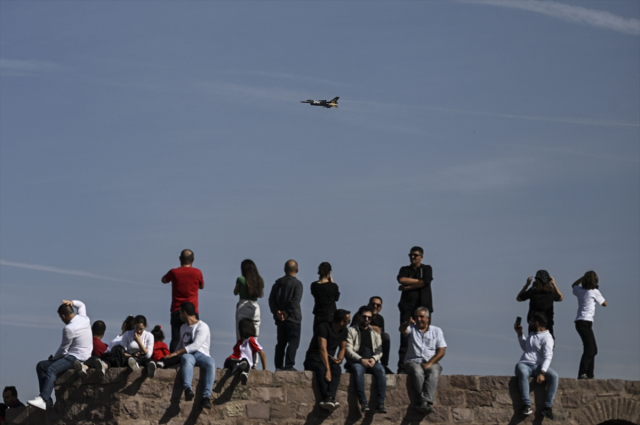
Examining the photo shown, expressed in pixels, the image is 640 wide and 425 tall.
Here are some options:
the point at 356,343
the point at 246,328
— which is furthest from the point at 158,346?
the point at 356,343

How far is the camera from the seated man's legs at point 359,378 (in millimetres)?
12086

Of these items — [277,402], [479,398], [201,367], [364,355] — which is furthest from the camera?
[479,398]

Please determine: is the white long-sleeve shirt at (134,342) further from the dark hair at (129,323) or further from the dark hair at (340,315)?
the dark hair at (340,315)

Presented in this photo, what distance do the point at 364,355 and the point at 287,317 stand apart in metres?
1.04

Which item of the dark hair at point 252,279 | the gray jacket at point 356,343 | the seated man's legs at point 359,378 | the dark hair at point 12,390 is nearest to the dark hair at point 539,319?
the gray jacket at point 356,343

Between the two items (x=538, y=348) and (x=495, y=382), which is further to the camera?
(x=495, y=382)

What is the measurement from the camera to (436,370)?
12266mm

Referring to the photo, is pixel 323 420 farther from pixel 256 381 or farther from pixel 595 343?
pixel 595 343

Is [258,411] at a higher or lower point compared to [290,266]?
lower

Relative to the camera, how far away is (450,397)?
12.7 meters

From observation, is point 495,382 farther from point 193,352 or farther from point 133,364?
point 133,364

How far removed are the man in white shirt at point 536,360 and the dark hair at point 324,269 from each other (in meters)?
2.39

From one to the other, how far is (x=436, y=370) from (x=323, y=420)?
1.45 m

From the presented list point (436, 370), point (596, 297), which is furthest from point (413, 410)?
point (596, 297)
